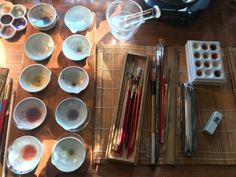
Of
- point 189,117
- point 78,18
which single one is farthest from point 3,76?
point 189,117

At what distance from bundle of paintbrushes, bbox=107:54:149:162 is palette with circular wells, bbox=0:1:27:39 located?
0.36 m

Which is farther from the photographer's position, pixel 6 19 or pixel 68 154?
pixel 6 19

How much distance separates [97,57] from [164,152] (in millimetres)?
345

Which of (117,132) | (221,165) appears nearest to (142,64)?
(117,132)

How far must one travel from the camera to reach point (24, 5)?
3.02ft

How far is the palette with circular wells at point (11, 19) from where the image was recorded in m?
0.88

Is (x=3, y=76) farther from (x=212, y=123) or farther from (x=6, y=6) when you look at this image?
(x=212, y=123)

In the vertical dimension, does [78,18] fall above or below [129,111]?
above

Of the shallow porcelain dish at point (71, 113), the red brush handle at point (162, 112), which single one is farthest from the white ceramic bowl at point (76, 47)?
the red brush handle at point (162, 112)

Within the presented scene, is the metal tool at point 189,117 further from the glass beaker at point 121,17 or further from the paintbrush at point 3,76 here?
the paintbrush at point 3,76

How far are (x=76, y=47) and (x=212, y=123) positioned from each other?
1.52ft

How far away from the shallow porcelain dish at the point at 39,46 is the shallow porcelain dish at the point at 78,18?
8cm

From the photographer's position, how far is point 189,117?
78 centimetres

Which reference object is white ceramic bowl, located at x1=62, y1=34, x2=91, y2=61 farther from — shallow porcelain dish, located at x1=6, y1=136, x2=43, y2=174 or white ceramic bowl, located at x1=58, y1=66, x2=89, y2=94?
shallow porcelain dish, located at x1=6, y1=136, x2=43, y2=174
